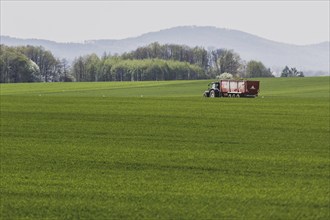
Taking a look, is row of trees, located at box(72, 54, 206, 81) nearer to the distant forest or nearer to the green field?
the distant forest

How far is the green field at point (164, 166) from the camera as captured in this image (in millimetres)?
12406

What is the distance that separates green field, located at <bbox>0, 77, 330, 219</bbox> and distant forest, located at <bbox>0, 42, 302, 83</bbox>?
11206 cm

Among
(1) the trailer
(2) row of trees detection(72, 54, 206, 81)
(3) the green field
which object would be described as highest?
(2) row of trees detection(72, 54, 206, 81)

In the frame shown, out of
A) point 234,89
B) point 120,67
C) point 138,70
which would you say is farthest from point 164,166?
point 120,67

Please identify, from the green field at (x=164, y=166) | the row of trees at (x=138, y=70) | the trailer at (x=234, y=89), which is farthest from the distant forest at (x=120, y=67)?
the green field at (x=164, y=166)

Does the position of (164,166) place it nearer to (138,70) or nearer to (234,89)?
(234,89)

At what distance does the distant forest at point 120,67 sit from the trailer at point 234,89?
90.7m

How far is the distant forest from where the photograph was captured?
457 ft

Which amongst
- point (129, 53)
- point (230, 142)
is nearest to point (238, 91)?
point (230, 142)

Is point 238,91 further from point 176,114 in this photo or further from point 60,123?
point 60,123

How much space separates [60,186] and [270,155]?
6.79 m


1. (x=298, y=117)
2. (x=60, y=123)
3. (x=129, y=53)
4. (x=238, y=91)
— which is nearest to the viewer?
(x=60, y=123)

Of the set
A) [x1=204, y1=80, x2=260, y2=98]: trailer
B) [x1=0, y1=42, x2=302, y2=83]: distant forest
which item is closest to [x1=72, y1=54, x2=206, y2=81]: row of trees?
[x1=0, y1=42, x2=302, y2=83]: distant forest

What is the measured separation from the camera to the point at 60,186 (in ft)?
46.8
